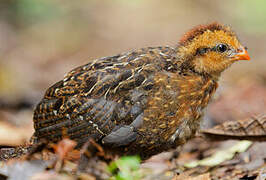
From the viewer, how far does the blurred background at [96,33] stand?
31.0 ft

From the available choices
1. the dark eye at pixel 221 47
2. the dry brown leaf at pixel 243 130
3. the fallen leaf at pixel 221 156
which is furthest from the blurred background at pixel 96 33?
the dark eye at pixel 221 47

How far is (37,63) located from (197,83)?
25.5 feet

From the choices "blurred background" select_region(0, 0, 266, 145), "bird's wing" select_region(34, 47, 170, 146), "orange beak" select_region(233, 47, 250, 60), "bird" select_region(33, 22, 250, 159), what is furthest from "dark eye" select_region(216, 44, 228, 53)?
"blurred background" select_region(0, 0, 266, 145)

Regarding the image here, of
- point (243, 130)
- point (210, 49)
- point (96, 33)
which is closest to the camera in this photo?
point (210, 49)

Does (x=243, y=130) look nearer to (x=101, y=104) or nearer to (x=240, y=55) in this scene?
(x=240, y=55)

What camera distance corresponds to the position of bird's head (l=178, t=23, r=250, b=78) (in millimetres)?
4852

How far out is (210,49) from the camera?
486 cm

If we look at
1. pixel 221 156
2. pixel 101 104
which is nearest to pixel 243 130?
pixel 221 156

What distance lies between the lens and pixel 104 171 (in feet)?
12.7

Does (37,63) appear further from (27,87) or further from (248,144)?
(248,144)

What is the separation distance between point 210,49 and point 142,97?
36.6 inches

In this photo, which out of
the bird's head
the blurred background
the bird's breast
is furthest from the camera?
the blurred background

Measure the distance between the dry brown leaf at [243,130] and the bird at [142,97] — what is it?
0.40 meters

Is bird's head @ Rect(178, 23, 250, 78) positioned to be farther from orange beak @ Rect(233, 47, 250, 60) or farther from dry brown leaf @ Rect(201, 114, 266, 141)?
dry brown leaf @ Rect(201, 114, 266, 141)
